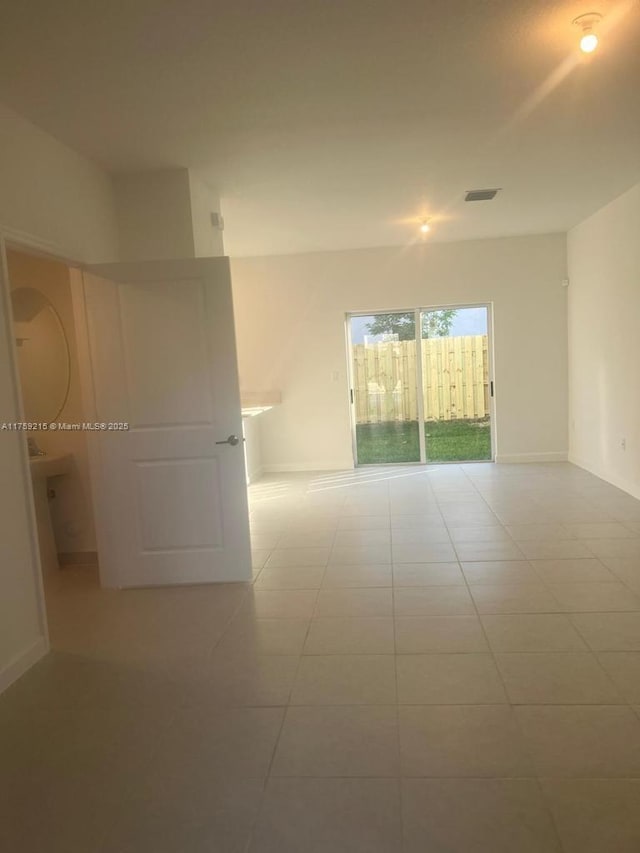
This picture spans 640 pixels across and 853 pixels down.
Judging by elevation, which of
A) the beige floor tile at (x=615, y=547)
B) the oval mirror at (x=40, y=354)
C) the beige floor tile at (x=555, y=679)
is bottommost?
the beige floor tile at (x=555, y=679)

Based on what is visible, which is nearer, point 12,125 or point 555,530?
point 12,125

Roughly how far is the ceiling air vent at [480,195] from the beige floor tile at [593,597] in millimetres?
3258

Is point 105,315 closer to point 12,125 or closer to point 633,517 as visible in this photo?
point 12,125

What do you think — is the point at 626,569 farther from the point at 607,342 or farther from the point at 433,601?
the point at 607,342

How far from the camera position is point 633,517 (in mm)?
4617

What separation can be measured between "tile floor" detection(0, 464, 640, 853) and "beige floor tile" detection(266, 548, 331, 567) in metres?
0.02

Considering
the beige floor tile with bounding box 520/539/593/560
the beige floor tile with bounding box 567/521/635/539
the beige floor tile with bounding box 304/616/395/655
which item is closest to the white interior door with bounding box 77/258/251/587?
the beige floor tile with bounding box 304/616/395/655

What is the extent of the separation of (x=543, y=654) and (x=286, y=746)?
48.7 inches

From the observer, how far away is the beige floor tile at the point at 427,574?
3523 mm

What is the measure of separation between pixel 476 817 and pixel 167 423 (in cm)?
269

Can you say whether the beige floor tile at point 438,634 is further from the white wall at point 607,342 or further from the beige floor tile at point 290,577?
the white wall at point 607,342

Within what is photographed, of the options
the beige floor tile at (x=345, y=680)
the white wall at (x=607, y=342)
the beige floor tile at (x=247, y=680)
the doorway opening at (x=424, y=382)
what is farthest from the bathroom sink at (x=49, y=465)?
the white wall at (x=607, y=342)

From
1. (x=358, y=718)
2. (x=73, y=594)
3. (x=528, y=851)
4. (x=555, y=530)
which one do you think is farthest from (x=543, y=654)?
(x=73, y=594)

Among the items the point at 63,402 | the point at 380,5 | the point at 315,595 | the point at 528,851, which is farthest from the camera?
the point at 63,402
